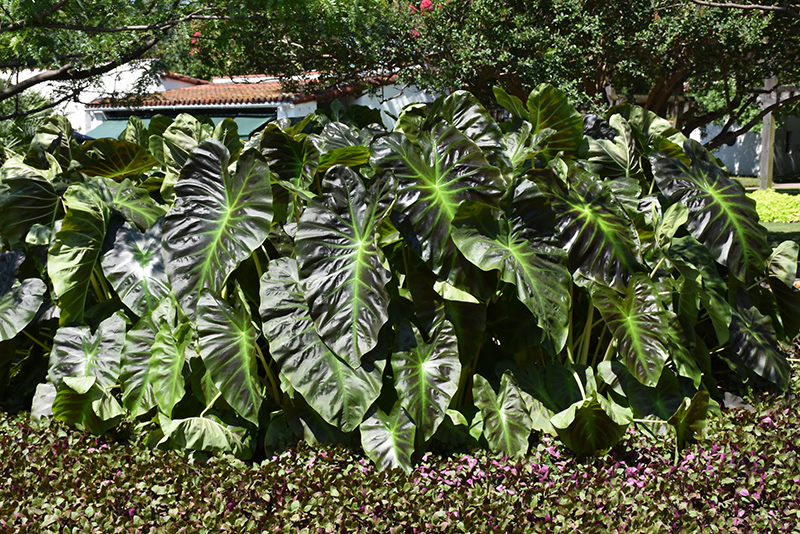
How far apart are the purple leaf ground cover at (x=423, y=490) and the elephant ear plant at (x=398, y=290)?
0.11 metres

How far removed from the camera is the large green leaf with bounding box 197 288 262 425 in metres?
2.54

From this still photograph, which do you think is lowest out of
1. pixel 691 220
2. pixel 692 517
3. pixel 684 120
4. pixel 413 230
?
pixel 684 120

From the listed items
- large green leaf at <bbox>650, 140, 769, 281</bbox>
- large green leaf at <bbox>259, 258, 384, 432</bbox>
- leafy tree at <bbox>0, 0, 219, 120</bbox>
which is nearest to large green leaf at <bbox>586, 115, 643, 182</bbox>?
large green leaf at <bbox>650, 140, 769, 281</bbox>

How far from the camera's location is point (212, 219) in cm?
274

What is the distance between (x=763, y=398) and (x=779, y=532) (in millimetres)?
803

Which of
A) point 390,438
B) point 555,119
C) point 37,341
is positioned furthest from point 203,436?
point 555,119

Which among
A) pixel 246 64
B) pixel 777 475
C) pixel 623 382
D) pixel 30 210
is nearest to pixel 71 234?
pixel 30 210

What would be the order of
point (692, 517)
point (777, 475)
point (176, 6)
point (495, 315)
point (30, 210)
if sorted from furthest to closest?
1. point (176, 6)
2. point (30, 210)
3. point (495, 315)
4. point (777, 475)
5. point (692, 517)

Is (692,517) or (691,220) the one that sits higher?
(691,220)

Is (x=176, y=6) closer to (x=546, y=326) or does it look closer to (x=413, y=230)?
(x=413, y=230)

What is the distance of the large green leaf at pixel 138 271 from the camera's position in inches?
119

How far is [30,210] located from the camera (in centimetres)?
329

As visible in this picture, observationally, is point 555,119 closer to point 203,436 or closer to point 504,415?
point 504,415

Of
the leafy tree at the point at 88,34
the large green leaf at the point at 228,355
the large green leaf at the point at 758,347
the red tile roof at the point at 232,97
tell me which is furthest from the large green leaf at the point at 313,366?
the red tile roof at the point at 232,97
